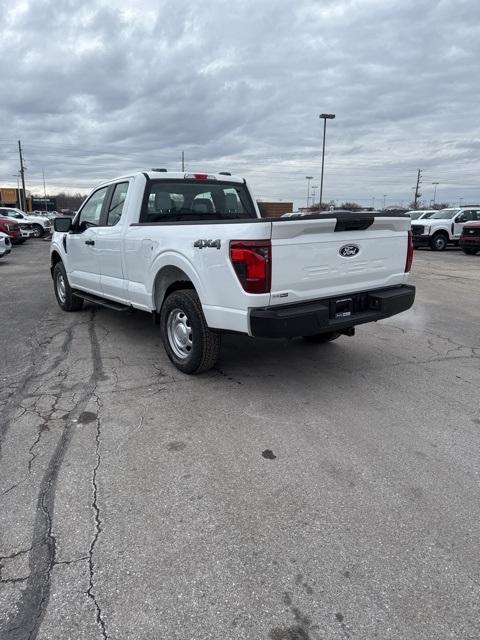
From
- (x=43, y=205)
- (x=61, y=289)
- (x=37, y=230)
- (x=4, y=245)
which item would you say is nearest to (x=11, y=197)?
(x=43, y=205)

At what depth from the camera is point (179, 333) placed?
16.2ft

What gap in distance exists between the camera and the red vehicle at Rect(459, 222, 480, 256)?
19.5 meters

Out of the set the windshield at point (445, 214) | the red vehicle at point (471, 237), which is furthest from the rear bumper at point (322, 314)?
the windshield at point (445, 214)

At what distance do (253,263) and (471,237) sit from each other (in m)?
18.5

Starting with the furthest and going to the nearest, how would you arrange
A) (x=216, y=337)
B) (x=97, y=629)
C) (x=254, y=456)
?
(x=216, y=337) → (x=254, y=456) → (x=97, y=629)

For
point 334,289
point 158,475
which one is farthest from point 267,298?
point 158,475

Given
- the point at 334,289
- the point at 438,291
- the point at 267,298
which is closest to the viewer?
the point at 267,298

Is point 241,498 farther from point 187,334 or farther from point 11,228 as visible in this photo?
point 11,228

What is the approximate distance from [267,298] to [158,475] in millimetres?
1607

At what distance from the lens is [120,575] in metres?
2.28

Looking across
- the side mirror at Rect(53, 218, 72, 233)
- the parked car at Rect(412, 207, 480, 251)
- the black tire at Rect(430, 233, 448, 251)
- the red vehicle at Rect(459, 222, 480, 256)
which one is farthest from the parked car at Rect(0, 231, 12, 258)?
the black tire at Rect(430, 233, 448, 251)

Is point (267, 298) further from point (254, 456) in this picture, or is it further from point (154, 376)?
point (154, 376)

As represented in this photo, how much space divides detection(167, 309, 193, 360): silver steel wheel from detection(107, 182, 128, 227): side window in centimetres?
172

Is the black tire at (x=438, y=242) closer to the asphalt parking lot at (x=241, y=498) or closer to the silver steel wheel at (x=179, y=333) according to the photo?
the asphalt parking lot at (x=241, y=498)
